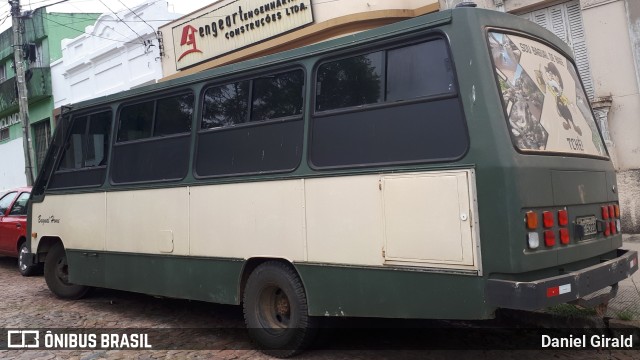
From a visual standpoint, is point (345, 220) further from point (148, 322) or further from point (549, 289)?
point (148, 322)

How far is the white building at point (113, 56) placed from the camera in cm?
1612

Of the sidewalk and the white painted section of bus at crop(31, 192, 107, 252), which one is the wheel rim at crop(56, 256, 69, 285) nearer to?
the white painted section of bus at crop(31, 192, 107, 252)

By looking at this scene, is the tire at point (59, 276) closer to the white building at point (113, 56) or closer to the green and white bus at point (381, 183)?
the green and white bus at point (381, 183)

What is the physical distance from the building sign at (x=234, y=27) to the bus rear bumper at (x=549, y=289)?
9.78m

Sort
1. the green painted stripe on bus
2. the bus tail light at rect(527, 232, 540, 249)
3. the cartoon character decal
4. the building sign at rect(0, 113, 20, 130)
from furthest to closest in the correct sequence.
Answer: the building sign at rect(0, 113, 20, 130) → the green painted stripe on bus → the cartoon character decal → the bus tail light at rect(527, 232, 540, 249)

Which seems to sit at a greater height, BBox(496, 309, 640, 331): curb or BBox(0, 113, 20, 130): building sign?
BBox(0, 113, 20, 130): building sign

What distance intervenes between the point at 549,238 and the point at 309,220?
1.88 meters

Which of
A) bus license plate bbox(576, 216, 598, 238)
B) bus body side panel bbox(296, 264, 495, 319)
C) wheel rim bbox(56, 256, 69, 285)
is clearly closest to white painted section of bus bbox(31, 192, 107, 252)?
wheel rim bbox(56, 256, 69, 285)

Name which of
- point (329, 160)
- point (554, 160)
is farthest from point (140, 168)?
point (554, 160)

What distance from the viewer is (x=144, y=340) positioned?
17.6 ft

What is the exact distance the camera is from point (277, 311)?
4.77 m

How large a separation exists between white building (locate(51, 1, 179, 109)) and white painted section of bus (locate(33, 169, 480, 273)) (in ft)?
36.2

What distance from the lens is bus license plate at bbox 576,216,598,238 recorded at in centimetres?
394

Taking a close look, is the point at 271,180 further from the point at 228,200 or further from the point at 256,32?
the point at 256,32
